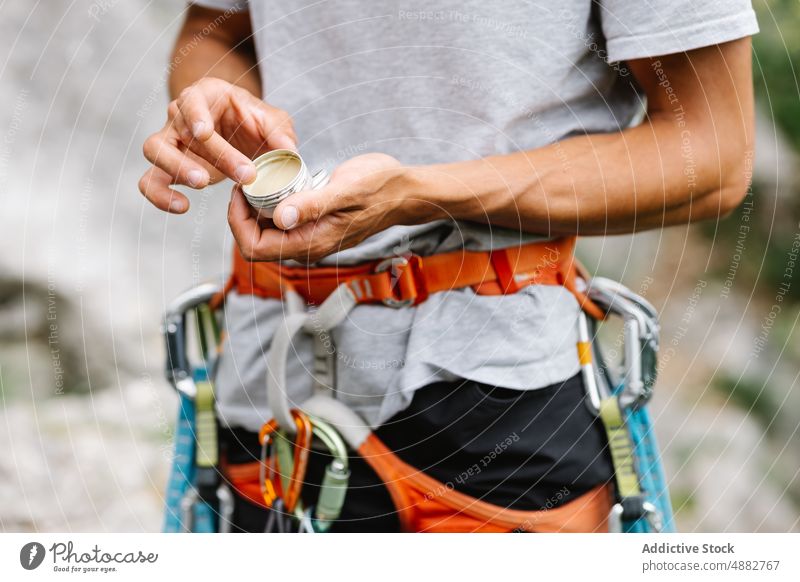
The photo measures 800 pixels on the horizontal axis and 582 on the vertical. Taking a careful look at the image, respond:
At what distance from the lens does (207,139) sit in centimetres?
65

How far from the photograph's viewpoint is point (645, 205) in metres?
0.77

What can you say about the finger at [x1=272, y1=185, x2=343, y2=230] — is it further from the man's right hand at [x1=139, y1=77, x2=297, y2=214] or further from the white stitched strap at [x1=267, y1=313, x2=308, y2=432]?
the white stitched strap at [x1=267, y1=313, x2=308, y2=432]

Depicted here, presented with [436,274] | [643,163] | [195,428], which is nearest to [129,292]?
[195,428]

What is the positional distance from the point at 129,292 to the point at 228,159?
170 cm

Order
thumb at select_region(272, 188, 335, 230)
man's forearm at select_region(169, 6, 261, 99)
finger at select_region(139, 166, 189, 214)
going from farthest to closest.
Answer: man's forearm at select_region(169, 6, 261, 99) → finger at select_region(139, 166, 189, 214) → thumb at select_region(272, 188, 335, 230)

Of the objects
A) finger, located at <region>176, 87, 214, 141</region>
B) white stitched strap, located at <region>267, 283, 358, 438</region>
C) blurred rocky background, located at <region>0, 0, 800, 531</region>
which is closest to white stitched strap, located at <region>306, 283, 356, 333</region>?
white stitched strap, located at <region>267, 283, 358, 438</region>

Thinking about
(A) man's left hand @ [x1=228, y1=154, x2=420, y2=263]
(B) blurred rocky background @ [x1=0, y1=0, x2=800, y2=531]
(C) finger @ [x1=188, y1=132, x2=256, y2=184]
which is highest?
(C) finger @ [x1=188, y1=132, x2=256, y2=184]

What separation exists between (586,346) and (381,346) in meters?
0.22

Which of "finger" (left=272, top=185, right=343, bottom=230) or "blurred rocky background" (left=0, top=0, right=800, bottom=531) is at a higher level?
"finger" (left=272, top=185, right=343, bottom=230)

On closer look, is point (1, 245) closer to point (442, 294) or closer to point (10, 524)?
point (10, 524)

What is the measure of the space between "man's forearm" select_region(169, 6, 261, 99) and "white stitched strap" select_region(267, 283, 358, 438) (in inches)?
12.3

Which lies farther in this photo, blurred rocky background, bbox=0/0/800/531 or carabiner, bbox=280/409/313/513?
blurred rocky background, bbox=0/0/800/531

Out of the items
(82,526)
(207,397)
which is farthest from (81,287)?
(207,397)

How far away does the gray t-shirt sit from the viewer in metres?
0.73
